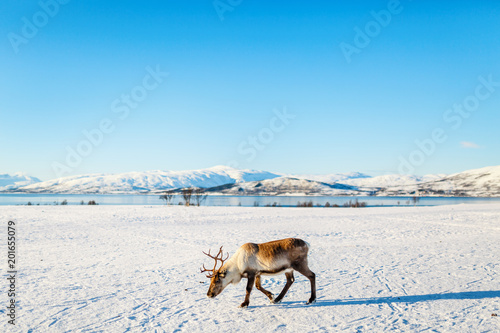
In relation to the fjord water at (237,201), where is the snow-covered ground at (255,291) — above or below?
below

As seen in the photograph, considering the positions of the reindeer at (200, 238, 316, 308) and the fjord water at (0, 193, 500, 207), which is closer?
the reindeer at (200, 238, 316, 308)

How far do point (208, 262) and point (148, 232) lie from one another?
357 inches

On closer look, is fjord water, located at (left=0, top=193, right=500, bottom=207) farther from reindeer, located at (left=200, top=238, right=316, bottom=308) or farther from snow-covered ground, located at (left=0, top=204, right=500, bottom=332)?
reindeer, located at (left=200, top=238, right=316, bottom=308)

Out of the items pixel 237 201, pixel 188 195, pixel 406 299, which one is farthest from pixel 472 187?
pixel 406 299

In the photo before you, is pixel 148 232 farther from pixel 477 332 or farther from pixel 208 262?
pixel 477 332

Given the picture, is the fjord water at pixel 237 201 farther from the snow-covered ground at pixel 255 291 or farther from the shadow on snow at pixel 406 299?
the shadow on snow at pixel 406 299

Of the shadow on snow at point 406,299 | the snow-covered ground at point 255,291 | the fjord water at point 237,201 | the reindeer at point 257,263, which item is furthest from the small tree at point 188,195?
the reindeer at point 257,263

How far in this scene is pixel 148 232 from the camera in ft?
64.3

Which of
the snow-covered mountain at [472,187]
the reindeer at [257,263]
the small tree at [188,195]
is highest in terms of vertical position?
the snow-covered mountain at [472,187]

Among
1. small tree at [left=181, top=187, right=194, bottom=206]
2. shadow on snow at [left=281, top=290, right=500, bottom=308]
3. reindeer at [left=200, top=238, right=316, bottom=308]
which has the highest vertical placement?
small tree at [left=181, top=187, right=194, bottom=206]

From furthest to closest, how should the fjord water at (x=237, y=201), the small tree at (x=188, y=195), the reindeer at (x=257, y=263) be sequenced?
1. the fjord water at (x=237, y=201)
2. the small tree at (x=188, y=195)
3. the reindeer at (x=257, y=263)

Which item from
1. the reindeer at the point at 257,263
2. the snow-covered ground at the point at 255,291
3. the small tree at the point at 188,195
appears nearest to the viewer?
the snow-covered ground at the point at 255,291

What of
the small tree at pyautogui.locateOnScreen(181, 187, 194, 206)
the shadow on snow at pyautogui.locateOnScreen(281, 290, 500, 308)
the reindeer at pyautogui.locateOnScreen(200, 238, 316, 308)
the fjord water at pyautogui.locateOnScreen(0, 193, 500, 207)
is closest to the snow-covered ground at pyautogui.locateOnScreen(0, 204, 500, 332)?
the shadow on snow at pyautogui.locateOnScreen(281, 290, 500, 308)

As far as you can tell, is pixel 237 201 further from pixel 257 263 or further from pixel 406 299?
pixel 257 263
